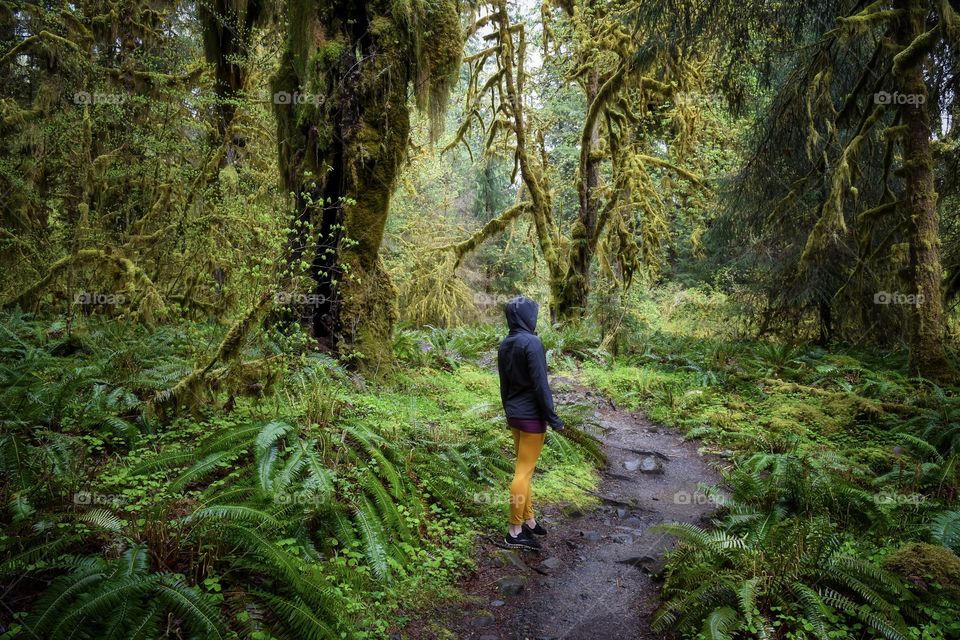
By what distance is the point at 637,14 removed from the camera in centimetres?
855

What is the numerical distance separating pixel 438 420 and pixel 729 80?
25.9 feet

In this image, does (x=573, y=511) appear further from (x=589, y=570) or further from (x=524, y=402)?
(x=524, y=402)

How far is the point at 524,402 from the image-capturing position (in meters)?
4.53

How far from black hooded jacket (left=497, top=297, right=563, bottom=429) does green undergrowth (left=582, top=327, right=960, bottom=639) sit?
1.42m

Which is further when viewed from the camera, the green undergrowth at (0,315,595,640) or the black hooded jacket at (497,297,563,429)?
the black hooded jacket at (497,297,563,429)

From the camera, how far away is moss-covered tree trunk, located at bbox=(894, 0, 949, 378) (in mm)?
6859

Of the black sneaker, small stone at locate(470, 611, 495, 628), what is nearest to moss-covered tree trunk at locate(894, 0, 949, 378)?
the black sneaker

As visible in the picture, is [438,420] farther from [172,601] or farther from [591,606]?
[172,601]

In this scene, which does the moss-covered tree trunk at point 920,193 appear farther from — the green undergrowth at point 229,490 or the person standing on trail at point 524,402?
the person standing on trail at point 524,402

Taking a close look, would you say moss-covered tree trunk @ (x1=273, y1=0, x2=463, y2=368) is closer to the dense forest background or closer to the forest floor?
the dense forest background

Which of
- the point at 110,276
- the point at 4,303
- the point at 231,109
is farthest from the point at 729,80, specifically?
the point at 4,303

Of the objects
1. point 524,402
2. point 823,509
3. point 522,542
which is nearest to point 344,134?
point 524,402

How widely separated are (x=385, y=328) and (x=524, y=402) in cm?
349

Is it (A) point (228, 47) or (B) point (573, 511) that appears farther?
(A) point (228, 47)
